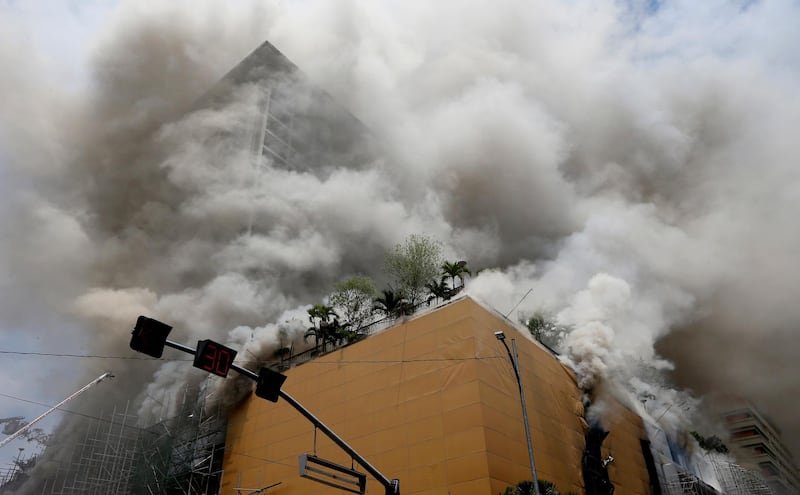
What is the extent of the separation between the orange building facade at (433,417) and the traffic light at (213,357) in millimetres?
16167

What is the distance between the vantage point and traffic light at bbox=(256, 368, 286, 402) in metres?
11.7

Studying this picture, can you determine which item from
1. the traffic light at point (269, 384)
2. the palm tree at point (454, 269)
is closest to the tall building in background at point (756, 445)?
the palm tree at point (454, 269)

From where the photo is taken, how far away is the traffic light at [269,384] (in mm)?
11719

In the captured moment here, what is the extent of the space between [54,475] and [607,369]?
49471mm

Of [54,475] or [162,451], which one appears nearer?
[162,451]

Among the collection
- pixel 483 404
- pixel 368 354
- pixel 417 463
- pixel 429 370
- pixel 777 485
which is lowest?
pixel 417 463

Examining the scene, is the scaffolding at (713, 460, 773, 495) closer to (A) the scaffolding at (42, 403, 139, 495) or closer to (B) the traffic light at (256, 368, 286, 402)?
(A) the scaffolding at (42, 403, 139, 495)

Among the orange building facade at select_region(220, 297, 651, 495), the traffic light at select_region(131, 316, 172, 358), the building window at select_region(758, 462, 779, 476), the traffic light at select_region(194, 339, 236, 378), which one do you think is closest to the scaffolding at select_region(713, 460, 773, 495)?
the orange building facade at select_region(220, 297, 651, 495)

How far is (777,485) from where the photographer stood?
9575cm

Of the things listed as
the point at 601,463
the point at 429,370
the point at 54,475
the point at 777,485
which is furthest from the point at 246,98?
the point at 777,485

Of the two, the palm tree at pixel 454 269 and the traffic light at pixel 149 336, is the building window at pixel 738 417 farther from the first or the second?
the traffic light at pixel 149 336

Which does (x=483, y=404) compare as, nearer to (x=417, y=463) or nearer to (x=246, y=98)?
(x=417, y=463)

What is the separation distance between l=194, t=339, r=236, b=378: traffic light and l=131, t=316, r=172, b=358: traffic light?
85cm

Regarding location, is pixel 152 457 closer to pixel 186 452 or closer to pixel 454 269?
pixel 186 452
